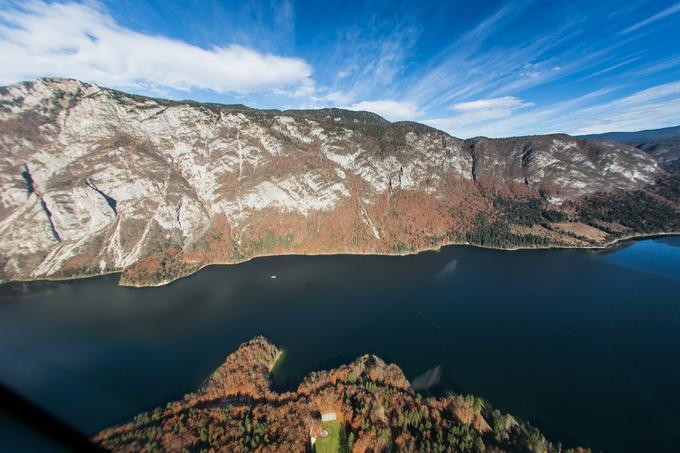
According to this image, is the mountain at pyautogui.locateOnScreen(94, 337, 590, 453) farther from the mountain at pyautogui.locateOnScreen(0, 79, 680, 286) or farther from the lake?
the mountain at pyautogui.locateOnScreen(0, 79, 680, 286)

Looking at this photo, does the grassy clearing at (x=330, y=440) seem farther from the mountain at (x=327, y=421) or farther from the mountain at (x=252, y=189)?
the mountain at (x=252, y=189)

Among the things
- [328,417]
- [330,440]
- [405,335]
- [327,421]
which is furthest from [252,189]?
[330,440]

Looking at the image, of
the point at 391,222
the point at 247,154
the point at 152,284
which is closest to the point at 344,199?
the point at 391,222

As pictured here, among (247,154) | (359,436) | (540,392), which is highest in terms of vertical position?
(247,154)

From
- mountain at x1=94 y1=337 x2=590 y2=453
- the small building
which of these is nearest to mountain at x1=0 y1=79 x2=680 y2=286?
mountain at x1=94 y1=337 x2=590 y2=453

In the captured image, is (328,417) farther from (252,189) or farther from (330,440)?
(252,189)

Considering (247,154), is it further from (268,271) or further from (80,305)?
(80,305)
